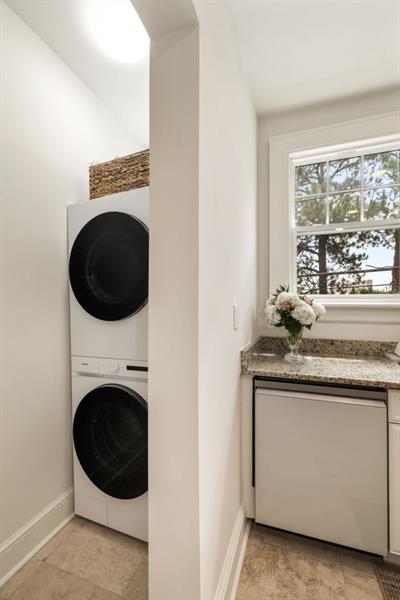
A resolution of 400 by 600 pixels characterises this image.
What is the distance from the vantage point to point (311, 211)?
2.15m

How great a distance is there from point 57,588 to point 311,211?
2596mm

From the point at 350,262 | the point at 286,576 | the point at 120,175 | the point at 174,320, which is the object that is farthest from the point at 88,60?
the point at 286,576

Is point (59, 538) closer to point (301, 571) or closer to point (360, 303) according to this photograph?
point (301, 571)

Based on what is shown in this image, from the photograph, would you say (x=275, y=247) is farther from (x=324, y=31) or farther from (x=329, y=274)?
(x=324, y=31)

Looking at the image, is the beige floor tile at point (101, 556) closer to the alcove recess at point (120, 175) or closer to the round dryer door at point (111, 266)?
the round dryer door at point (111, 266)

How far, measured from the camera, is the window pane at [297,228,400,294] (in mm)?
1967

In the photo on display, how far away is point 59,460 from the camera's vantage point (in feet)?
5.36

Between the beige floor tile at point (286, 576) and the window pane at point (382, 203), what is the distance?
2056 mm

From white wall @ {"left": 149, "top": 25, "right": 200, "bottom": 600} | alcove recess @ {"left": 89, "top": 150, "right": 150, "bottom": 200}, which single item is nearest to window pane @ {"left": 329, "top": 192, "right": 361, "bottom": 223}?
alcove recess @ {"left": 89, "top": 150, "right": 150, "bottom": 200}

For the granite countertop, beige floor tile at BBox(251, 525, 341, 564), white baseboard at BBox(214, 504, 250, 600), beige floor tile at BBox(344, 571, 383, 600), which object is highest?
the granite countertop

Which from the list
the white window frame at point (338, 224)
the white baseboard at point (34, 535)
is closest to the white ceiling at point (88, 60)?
the white window frame at point (338, 224)

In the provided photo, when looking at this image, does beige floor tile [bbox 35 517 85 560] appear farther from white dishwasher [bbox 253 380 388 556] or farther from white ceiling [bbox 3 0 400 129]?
white ceiling [bbox 3 0 400 129]

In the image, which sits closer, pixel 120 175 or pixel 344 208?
pixel 120 175

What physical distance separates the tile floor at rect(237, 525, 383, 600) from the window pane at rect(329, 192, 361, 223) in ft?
6.52
